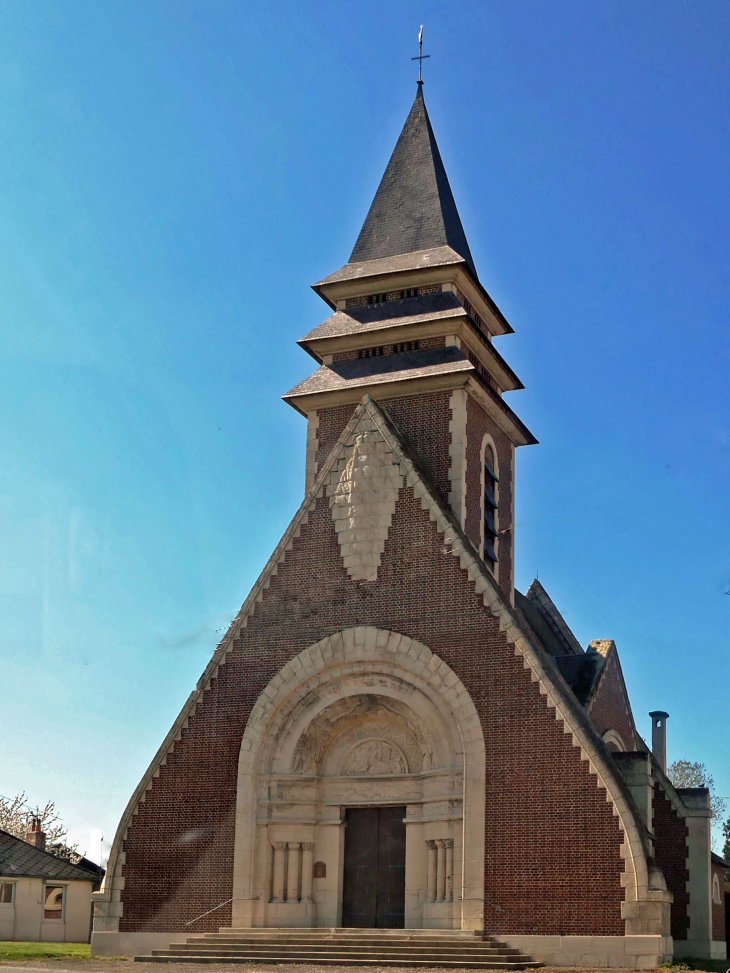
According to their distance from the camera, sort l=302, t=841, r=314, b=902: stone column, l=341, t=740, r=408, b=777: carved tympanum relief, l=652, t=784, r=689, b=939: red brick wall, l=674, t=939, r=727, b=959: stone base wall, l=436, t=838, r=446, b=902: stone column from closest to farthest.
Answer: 1. l=436, t=838, r=446, b=902: stone column
2. l=302, t=841, r=314, b=902: stone column
3. l=341, t=740, r=408, b=777: carved tympanum relief
4. l=674, t=939, r=727, b=959: stone base wall
5. l=652, t=784, r=689, b=939: red brick wall

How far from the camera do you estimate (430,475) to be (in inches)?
1059

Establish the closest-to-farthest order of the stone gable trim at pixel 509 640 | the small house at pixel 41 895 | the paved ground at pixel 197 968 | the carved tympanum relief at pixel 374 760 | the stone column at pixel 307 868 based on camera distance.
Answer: the paved ground at pixel 197 968 < the stone gable trim at pixel 509 640 < the stone column at pixel 307 868 < the carved tympanum relief at pixel 374 760 < the small house at pixel 41 895

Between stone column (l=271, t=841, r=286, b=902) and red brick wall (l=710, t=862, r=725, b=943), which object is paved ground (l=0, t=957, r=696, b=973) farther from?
red brick wall (l=710, t=862, r=725, b=943)

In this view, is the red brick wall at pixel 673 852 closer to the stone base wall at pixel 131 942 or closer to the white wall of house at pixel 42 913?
the stone base wall at pixel 131 942

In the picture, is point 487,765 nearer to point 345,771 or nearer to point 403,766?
point 403,766

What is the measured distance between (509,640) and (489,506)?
6385 millimetres

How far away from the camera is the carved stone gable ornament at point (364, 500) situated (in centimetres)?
2500

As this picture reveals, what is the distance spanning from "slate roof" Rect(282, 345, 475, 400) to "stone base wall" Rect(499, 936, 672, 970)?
12.0 meters

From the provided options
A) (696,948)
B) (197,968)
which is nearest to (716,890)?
(696,948)

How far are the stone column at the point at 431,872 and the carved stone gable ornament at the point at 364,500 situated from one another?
212 inches

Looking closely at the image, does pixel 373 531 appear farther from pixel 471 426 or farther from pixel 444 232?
pixel 444 232

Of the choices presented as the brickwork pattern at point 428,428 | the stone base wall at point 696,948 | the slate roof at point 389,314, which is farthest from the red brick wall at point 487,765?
the stone base wall at point 696,948

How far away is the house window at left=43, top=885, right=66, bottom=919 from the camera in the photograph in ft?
111

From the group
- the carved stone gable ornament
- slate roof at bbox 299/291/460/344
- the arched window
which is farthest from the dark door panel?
slate roof at bbox 299/291/460/344
